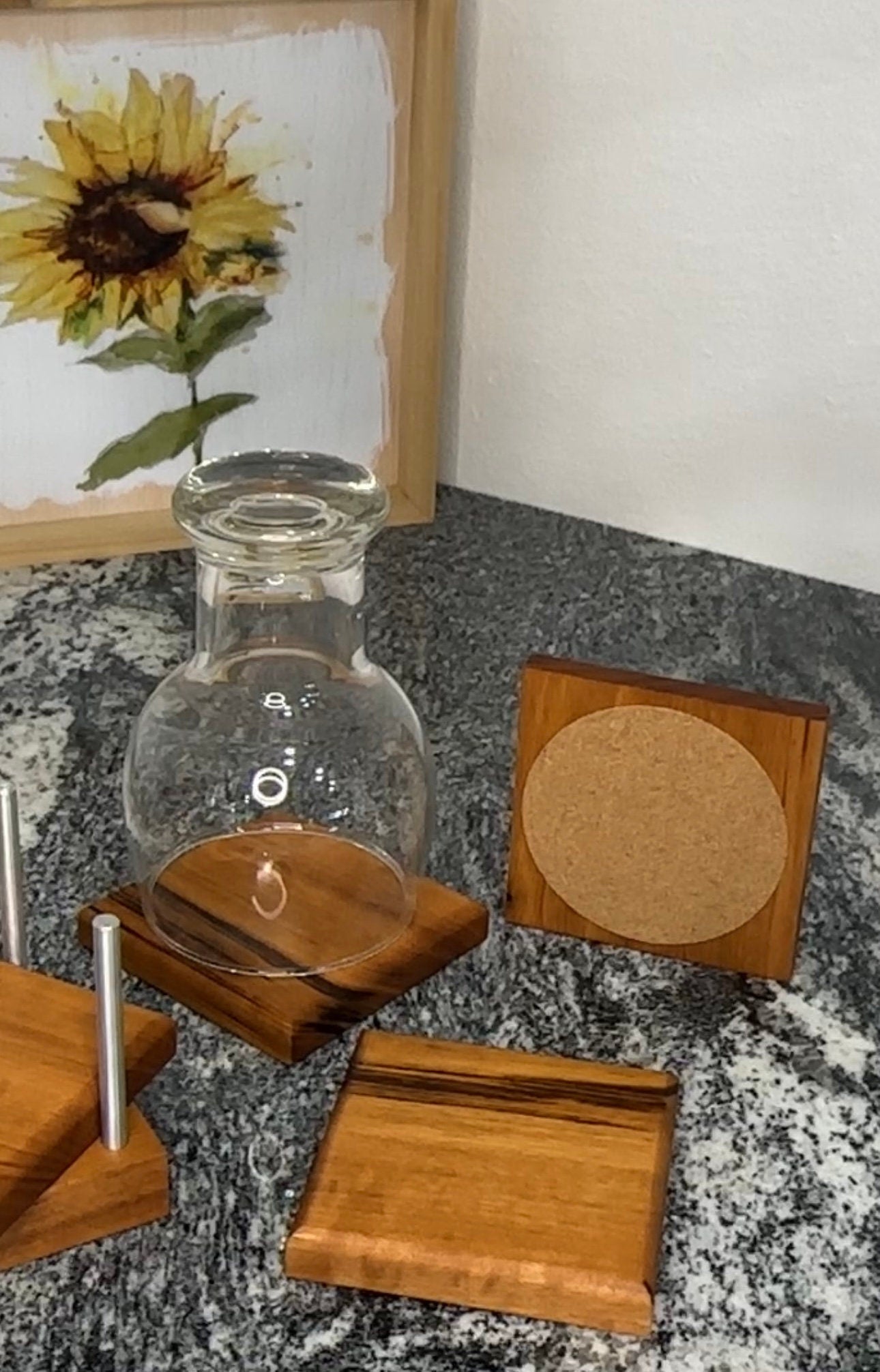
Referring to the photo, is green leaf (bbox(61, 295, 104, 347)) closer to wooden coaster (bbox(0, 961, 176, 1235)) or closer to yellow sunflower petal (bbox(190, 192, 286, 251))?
yellow sunflower petal (bbox(190, 192, 286, 251))

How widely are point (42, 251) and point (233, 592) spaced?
0.35m

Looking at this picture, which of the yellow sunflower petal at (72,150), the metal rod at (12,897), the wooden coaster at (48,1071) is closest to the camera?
the wooden coaster at (48,1071)

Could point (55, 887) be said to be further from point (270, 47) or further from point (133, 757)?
point (270, 47)

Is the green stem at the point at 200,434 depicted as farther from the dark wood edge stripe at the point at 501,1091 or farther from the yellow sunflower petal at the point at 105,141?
the dark wood edge stripe at the point at 501,1091

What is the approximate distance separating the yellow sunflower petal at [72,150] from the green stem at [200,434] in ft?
0.41

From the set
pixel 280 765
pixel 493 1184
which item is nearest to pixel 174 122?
pixel 280 765

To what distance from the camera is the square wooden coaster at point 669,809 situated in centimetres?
66

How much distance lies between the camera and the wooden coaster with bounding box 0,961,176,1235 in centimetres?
52

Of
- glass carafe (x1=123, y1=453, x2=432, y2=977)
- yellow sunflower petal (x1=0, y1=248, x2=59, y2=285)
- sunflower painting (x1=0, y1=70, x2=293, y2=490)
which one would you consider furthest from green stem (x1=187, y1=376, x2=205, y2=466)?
glass carafe (x1=123, y1=453, x2=432, y2=977)

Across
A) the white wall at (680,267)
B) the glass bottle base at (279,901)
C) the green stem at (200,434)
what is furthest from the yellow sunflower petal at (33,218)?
the glass bottle base at (279,901)

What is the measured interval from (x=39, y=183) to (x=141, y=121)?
62 millimetres

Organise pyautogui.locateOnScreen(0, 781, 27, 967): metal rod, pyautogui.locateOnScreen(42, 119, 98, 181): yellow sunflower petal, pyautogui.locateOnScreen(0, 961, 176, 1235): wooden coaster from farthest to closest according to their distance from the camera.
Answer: pyautogui.locateOnScreen(42, 119, 98, 181): yellow sunflower petal → pyautogui.locateOnScreen(0, 781, 27, 967): metal rod → pyautogui.locateOnScreen(0, 961, 176, 1235): wooden coaster

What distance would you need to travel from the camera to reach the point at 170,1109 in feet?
2.00

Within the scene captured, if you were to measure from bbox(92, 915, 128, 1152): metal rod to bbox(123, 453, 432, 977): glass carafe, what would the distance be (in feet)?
0.37
